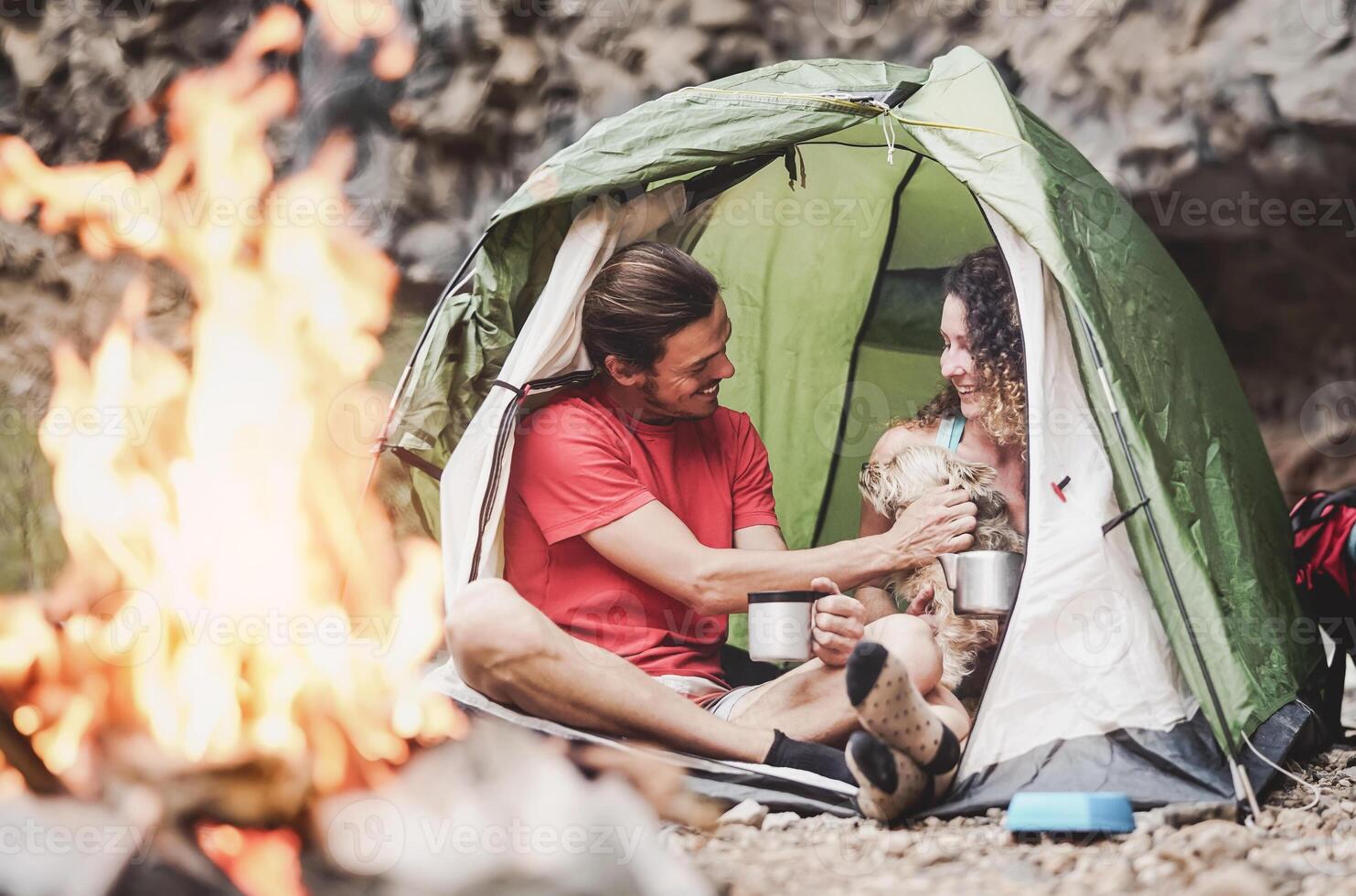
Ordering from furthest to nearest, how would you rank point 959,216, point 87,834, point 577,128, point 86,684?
point 577,128 < point 959,216 < point 86,684 < point 87,834

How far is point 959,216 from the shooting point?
12.9 feet

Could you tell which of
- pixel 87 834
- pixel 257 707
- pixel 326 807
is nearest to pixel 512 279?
pixel 257 707

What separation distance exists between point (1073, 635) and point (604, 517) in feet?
3.33

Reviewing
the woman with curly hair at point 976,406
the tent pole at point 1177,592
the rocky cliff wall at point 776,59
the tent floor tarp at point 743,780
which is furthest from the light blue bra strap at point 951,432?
the rocky cliff wall at point 776,59

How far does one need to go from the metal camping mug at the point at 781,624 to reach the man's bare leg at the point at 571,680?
0.16m

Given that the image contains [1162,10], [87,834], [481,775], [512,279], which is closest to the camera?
[87,834]

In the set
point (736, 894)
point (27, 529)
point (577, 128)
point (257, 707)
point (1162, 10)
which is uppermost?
point (1162, 10)

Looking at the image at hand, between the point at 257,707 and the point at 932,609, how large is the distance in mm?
1482

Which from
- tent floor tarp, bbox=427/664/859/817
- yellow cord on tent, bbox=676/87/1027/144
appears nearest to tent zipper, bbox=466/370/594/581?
tent floor tarp, bbox=427/664/859/817

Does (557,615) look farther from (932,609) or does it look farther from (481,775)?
(932,609)

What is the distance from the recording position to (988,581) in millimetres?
2605

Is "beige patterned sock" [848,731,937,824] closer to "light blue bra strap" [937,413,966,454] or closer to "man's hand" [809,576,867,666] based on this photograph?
"man's hand" [809,576,867,666]

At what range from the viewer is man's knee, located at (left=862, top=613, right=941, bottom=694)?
8.47 feet

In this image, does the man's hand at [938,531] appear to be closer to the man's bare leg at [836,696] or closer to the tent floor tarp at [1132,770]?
the man's bare leg at [836,696]
